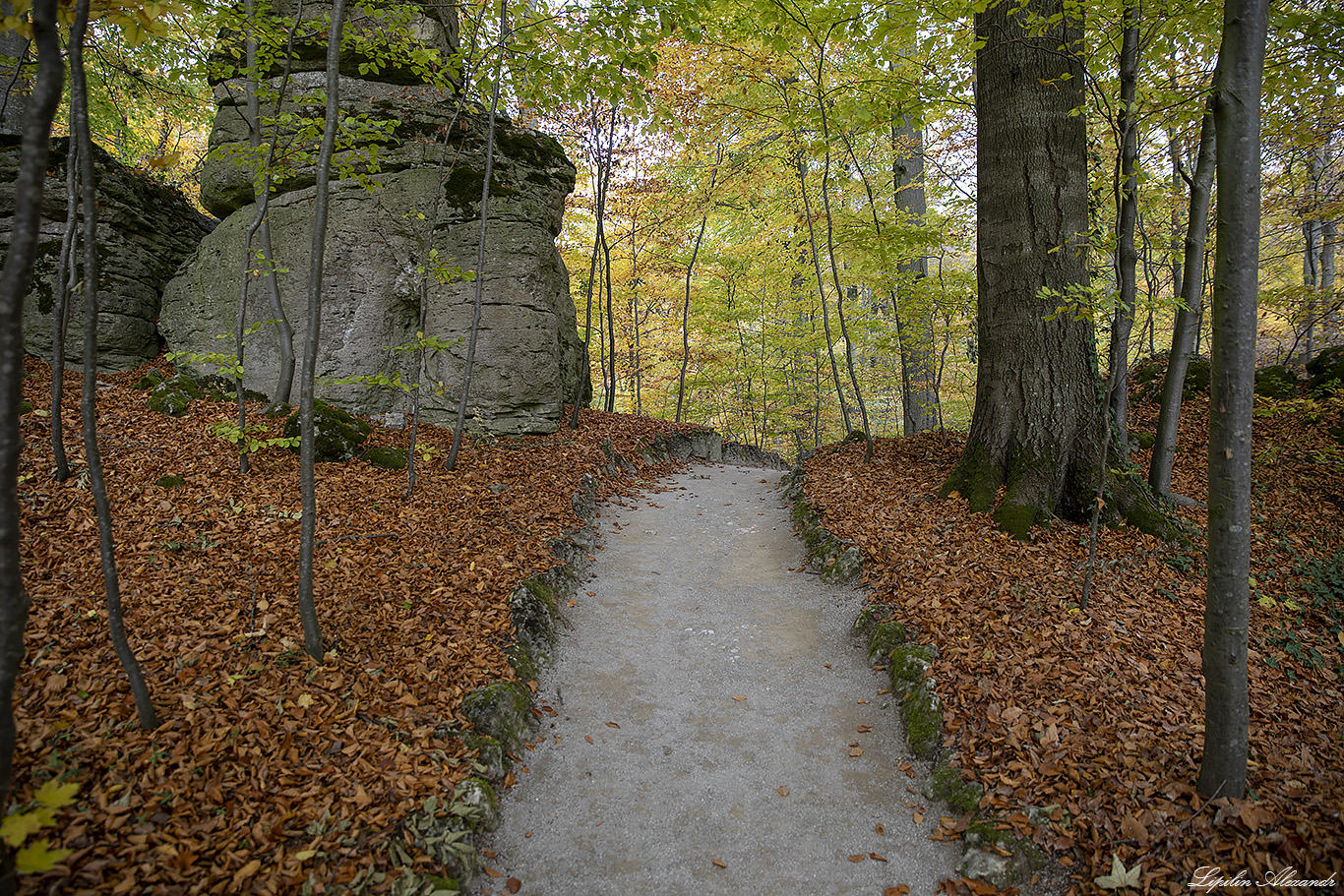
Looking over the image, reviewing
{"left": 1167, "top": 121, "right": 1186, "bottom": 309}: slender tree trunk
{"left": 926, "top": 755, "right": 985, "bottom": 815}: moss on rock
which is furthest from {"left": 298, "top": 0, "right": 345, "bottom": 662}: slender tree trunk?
{"left": 1167, "top": 121, "right": 1186, "bottom": 309}: slender tree trunk

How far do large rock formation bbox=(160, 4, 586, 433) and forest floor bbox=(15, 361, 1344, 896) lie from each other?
2487mm

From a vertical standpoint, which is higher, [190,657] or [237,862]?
[190,657]

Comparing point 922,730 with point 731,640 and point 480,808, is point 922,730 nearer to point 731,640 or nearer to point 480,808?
point 731,640

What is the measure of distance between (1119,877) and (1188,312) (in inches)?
204

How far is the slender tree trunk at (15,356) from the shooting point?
6.47 ft

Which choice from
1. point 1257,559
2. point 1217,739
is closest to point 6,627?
point 1217,739

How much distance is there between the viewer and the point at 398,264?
8.96 meters

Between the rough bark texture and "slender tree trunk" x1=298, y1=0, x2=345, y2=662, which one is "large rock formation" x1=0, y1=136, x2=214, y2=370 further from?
the rough bark texture

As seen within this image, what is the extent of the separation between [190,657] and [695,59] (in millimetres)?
12210

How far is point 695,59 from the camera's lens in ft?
36.6

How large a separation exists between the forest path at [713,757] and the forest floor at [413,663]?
550 millimetres

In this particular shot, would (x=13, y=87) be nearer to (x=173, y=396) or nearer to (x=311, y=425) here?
(x=173, y=396)

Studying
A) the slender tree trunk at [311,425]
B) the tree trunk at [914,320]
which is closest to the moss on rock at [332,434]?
the slender tree trunk at [311,425]

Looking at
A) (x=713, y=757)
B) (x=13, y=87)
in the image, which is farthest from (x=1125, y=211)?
(x=13, y=87)
